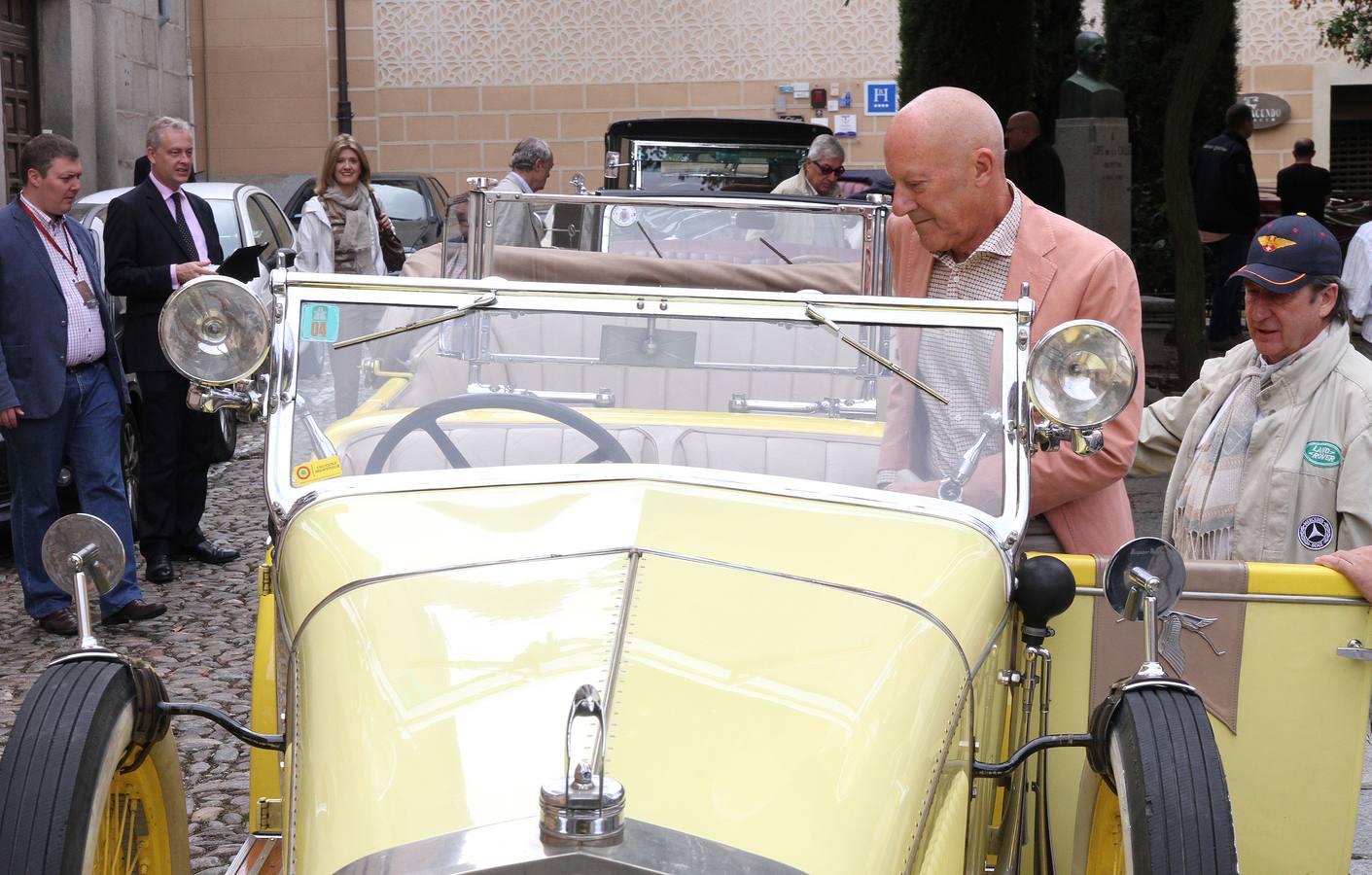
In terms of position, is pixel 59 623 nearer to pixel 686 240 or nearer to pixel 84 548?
pixel 686 240

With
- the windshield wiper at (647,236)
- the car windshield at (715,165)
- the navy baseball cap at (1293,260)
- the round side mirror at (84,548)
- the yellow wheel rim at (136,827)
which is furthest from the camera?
the car windshield at (715,165)

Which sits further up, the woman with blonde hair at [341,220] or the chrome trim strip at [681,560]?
the woman with blonde hair at [341,220]

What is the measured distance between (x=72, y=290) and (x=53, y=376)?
38cm

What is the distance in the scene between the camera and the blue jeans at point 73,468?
20.3 feet

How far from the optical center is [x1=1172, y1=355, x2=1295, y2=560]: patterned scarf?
3.68 meters

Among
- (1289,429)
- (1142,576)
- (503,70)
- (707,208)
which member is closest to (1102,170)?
(707,208)

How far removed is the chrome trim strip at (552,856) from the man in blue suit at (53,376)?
446cm

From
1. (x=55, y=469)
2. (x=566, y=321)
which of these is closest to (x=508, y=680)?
(x=566, y=321)

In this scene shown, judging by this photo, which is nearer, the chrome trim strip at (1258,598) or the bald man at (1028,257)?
the chrome trim strip at (1258,598)

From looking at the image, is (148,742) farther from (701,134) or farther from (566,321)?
(701,134)

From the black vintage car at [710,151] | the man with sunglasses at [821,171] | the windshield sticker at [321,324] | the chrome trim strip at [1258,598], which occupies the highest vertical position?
the black vintage car at [710,151]

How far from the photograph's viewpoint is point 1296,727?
3107 mm

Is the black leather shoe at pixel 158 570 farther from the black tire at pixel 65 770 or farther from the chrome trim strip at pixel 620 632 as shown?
the chrome trim strip at pixel 620 632

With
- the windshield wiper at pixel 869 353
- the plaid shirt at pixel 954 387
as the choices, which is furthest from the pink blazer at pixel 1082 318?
the windshield wiper at pixel 869 353
